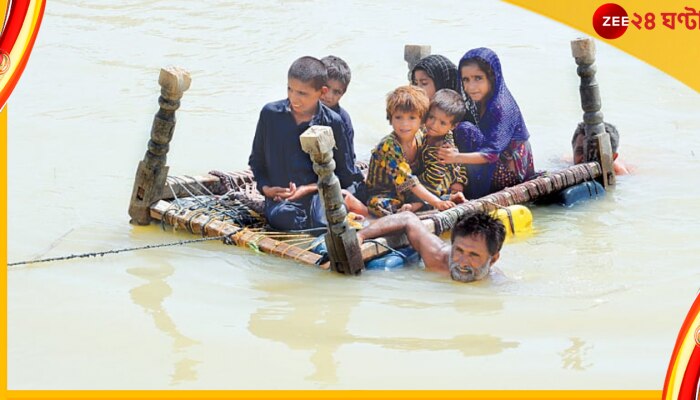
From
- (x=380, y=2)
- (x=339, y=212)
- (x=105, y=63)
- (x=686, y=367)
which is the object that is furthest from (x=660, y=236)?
(x=380, y=2)

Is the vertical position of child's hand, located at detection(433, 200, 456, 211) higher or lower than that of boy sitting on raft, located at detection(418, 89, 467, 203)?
lower

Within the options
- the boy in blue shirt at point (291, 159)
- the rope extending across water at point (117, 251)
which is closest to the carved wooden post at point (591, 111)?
the boy in blue shirt at point (291, 159)

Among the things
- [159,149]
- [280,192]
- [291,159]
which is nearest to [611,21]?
[291,159]

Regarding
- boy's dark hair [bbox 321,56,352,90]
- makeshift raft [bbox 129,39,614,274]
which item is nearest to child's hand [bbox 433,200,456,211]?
makeshift raft [bbox 129,39,614,274]

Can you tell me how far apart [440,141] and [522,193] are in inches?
A: 28.6

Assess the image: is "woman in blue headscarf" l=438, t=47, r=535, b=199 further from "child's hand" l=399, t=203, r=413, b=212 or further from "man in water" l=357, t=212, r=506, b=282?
"man in water" l=357, t=212, r=506, b=282

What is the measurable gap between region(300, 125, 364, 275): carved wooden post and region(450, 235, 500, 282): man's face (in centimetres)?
55

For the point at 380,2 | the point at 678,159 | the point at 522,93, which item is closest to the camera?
the point at 678,159

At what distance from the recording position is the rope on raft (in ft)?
23.0

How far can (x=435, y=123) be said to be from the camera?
24.4 feet

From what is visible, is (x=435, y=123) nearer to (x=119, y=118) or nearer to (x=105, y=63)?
(x=119, y=118)

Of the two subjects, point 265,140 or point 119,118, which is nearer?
point 265,140

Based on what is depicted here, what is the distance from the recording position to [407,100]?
23.5 feet

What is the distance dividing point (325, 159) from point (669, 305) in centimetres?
204
